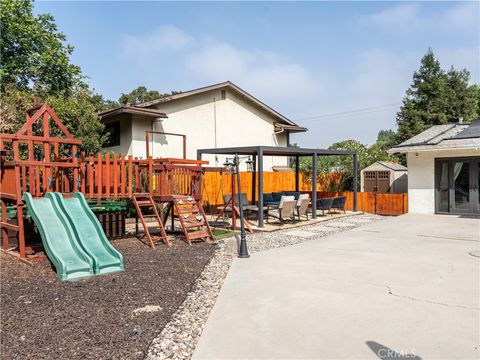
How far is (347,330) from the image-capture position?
3.89 meters

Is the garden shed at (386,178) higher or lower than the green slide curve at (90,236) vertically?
higher

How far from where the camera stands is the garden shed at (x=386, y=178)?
18.6 metres

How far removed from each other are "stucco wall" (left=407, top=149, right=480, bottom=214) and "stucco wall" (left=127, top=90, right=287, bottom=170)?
886 cm

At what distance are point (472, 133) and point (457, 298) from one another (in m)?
12.4

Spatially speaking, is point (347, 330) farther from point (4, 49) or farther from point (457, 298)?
point (4, 49)

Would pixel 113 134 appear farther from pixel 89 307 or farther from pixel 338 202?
pixel 89 307

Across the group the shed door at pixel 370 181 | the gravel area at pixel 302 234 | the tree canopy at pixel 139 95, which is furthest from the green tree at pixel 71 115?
the tree canopy at pixel 139 95

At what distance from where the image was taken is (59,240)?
6.73 metres

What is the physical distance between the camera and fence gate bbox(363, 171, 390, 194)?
1875cm

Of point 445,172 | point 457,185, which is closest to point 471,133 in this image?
point 445,172

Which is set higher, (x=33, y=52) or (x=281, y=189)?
(x=33, y=52)

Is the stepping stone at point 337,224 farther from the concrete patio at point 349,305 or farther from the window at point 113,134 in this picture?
the window at point 113,134

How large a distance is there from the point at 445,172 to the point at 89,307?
1490 cm

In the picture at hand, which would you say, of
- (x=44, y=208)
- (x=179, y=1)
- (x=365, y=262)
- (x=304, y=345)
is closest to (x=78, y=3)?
(x=179, y=1)
